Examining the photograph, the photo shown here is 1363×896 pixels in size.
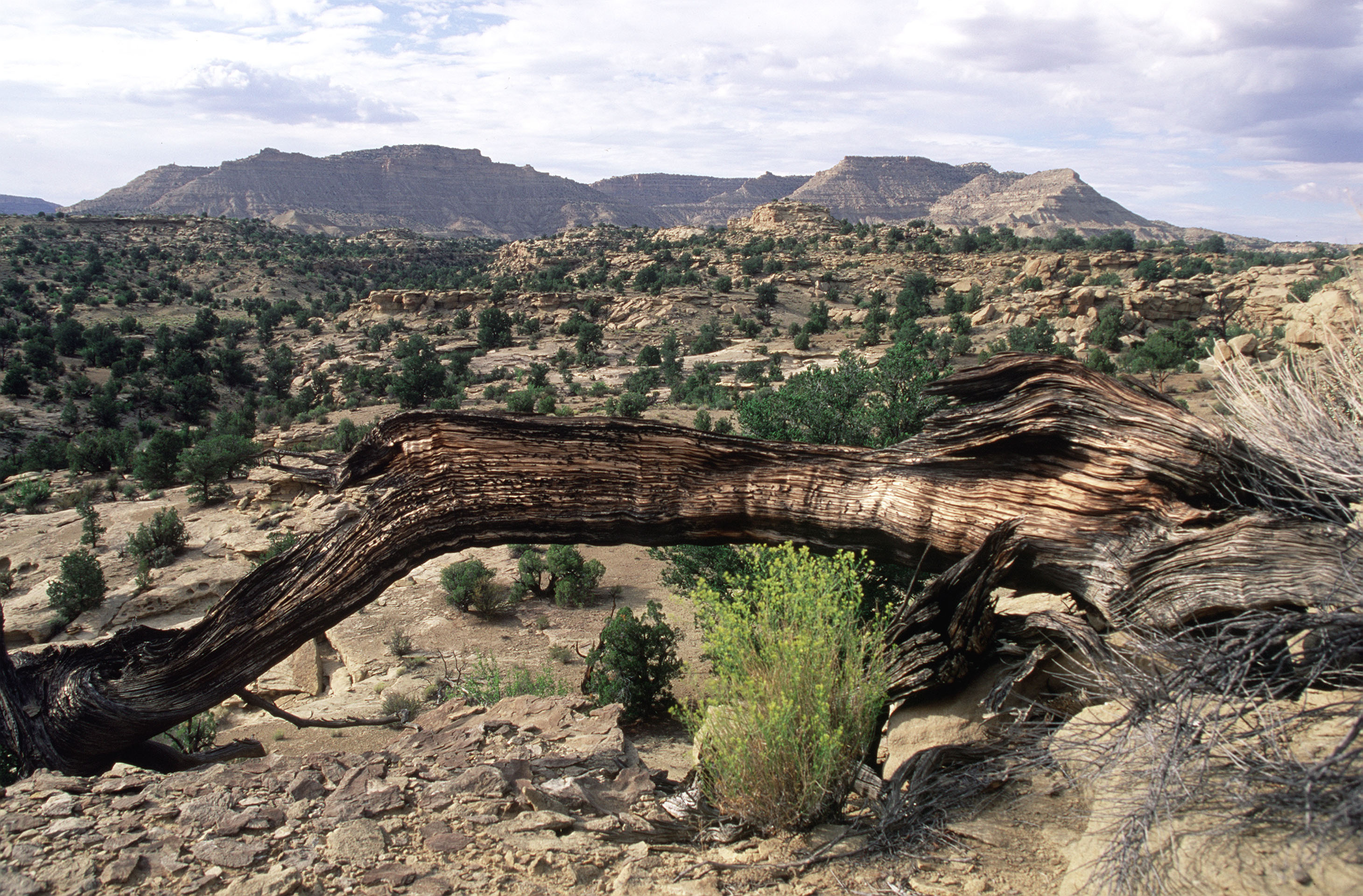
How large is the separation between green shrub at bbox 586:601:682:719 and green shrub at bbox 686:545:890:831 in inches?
167

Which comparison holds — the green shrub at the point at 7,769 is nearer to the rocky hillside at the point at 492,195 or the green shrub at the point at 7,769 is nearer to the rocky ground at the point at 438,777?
the rocky ground at the point at 438,777

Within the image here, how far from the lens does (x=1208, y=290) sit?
34.5 metres

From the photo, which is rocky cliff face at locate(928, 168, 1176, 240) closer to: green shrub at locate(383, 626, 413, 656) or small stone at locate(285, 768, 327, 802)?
green shrub at locate(383, 626, 413, 656)

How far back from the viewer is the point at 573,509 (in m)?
4.31

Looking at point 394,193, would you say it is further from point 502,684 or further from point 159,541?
point 502,684

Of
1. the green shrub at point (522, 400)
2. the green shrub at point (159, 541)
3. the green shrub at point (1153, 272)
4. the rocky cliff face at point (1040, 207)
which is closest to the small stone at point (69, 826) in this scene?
the green shrub at point (159, 541)

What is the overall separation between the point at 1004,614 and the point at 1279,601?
69.7 inches

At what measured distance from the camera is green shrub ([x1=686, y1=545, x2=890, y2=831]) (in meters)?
3.69

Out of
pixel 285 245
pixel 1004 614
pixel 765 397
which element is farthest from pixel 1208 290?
pixel 285 245

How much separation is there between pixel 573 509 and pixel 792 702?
1590 millimetres

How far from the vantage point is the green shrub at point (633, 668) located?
8.35m

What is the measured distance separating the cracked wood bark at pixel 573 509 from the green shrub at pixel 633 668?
14.3 ft

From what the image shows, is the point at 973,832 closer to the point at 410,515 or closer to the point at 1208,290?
the point at 410,515

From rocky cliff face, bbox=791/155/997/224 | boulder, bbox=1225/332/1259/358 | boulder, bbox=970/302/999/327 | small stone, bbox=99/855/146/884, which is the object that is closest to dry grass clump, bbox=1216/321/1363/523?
small stone, bbox=99/855/146/884
